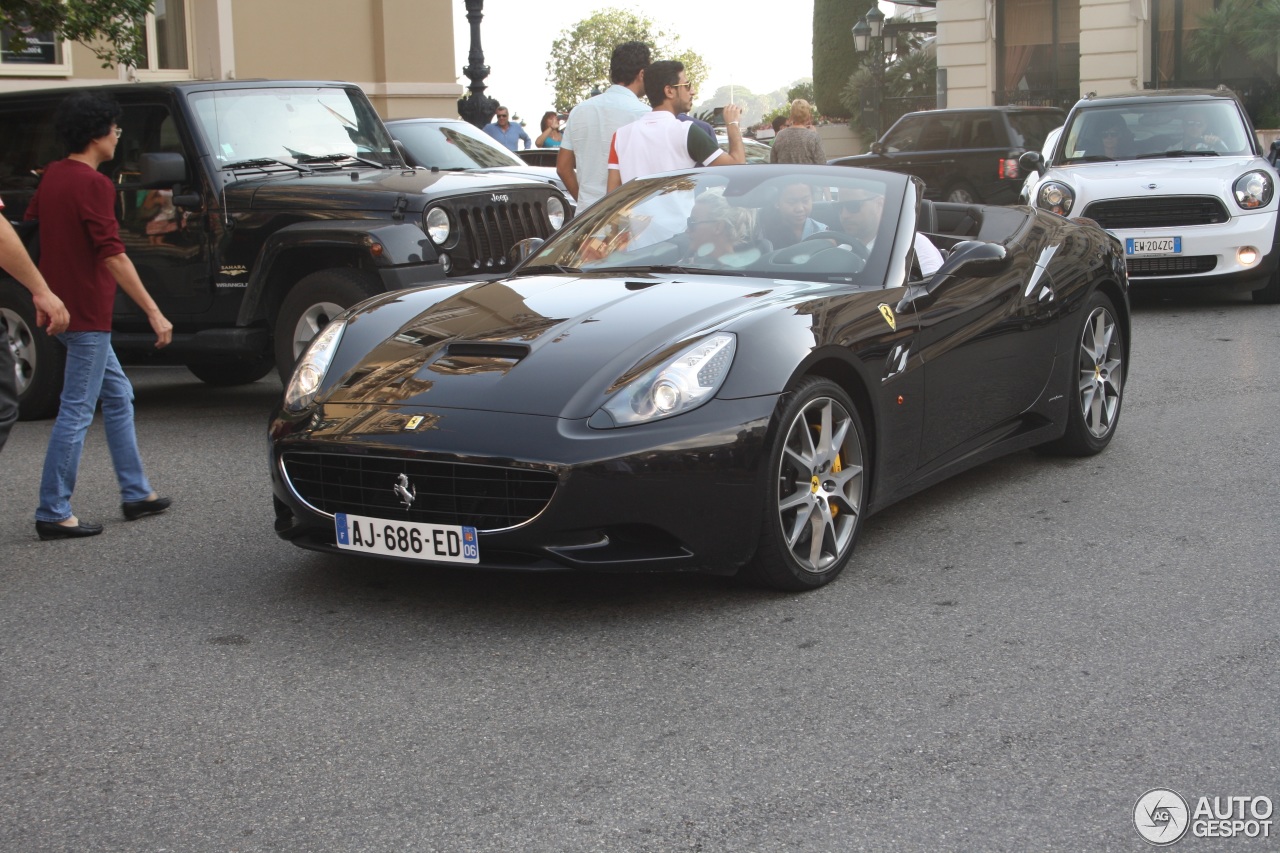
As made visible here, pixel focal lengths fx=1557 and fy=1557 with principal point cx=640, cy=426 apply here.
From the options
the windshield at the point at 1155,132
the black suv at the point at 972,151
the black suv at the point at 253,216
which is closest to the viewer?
the black suv at the point at 253,216

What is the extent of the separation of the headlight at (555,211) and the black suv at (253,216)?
0.01 meters

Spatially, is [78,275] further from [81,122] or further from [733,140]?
[733,140]

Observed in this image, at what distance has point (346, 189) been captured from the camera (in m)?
8.57

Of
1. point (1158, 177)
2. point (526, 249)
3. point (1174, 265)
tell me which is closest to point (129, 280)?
point (526, 249)

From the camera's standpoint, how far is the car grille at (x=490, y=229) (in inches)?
340

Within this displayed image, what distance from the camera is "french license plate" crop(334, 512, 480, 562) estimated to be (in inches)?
179

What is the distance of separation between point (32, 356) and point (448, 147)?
4255 mm

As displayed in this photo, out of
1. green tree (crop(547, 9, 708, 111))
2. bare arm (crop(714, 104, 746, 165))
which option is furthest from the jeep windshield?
green tree (crop(547, 9, 708, 111))

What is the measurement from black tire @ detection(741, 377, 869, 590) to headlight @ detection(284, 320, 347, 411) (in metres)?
1.55

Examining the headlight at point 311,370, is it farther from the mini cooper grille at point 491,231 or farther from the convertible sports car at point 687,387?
the mini cooper grille at point 491,231

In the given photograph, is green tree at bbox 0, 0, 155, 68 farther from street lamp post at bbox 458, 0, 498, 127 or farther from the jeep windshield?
street lamp post at bbox 458, 0, 498, 127

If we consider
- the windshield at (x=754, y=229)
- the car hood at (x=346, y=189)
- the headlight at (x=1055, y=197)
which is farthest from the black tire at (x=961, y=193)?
the windshield at (x=754, y=229)

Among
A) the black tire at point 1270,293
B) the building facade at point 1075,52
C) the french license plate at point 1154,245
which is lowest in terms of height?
the black tire at point 1270,293

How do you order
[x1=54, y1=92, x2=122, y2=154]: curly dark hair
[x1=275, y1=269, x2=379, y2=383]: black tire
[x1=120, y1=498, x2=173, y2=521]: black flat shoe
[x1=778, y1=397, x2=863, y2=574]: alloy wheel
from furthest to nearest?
[x1=275, y1=269, x2=379, y2=383]: black tire, [x1=120, y1=498, x2=173, y2=521]: black flat shoe, [x1=54, y1=92, x2=122, y2=154]: curly dark hair, [x1=778, y1=397, x2=863, y2=574]: alloy wheel
